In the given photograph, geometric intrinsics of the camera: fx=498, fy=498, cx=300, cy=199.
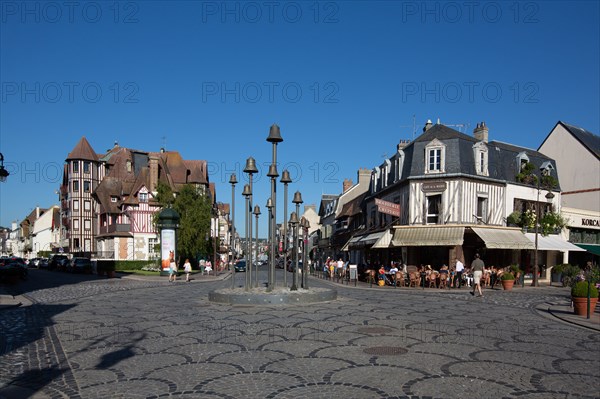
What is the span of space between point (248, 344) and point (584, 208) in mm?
36148

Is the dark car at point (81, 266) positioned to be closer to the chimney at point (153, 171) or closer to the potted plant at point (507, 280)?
the chimney at point (153, 171)

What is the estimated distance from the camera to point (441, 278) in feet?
85.8

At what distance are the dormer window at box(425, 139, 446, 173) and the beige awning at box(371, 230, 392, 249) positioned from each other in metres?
4.73

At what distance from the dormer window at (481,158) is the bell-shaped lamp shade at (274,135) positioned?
1672cm

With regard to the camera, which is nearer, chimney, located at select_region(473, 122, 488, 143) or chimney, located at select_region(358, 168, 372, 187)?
chimney, located at select_region(473, 122, 488, 143)

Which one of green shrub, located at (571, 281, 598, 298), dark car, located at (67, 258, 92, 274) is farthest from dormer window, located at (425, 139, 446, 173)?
dark car, located at (67, 258, 92, 274)

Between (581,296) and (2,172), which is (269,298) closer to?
(581,296)

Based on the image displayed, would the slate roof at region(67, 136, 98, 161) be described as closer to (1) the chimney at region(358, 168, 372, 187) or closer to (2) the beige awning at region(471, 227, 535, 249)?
(1) the chimney at region(358, 168, 372, 187)

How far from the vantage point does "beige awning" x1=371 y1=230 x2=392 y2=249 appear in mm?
31031

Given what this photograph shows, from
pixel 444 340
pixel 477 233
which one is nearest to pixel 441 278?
pixel 477 233

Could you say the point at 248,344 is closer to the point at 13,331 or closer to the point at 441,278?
the point at 13,331

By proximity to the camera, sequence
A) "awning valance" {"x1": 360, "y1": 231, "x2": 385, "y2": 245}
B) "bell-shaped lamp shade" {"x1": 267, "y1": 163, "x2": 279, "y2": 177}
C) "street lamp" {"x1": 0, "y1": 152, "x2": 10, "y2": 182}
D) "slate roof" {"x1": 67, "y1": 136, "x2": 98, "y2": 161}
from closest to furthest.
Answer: "street lamp" {"x1": 0, "y1": 152, "x2": 10, "y2": 182} → "bell-shaped lamp shade" {"x1": 267, "y1": 163, "x2": 279, "y2": 177} → "awning valance" {"x1": 360, "y1": 231, "x2": 385, "y2": 245} → "slate roof" {"x1": 67, "y1": 136, "x2": 98, "y2": 161}

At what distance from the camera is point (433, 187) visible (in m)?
29.6

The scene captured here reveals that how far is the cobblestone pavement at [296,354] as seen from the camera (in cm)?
666
